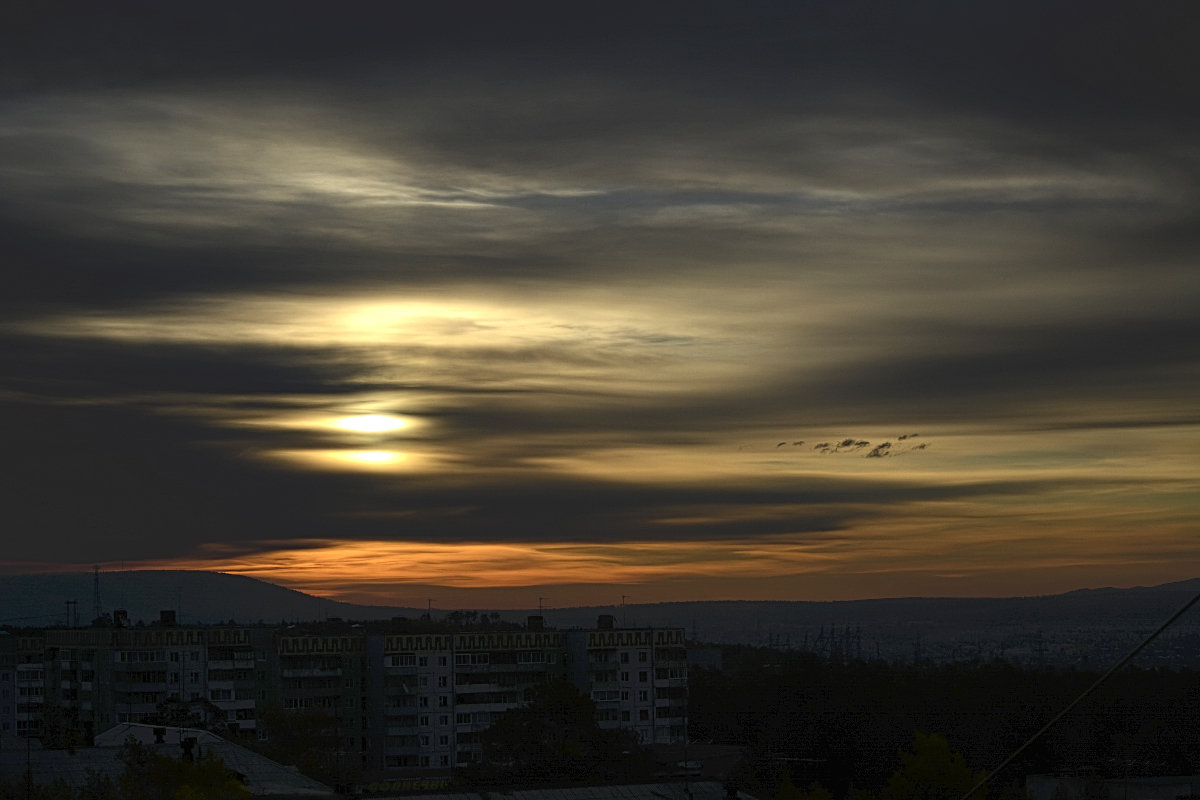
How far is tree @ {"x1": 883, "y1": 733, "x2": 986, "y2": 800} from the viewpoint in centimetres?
7581

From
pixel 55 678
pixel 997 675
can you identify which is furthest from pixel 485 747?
pixel 55 678

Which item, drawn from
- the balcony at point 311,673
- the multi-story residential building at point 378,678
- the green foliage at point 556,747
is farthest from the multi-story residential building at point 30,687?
the green foliage at point 556,747

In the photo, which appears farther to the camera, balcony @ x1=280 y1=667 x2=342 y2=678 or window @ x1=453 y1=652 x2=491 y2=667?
window @ x1=453 y1=652 x2=491 y2=667

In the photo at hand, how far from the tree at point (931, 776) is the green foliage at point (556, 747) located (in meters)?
12.5

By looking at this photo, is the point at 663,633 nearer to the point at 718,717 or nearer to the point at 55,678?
the point at 718,717

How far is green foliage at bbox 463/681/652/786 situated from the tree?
1250cm

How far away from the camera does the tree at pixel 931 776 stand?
75812 millimetres

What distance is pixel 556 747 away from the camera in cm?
8519

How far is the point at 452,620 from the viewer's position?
568 ft

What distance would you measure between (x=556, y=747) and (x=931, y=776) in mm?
20130

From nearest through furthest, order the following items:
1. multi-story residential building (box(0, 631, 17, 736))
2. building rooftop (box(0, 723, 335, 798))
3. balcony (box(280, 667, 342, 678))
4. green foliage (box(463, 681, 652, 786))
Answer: building rooftop (box(0, 723, 335, 798)) → green foliage (box(463, 681, 652, 786)) → balcony (box(280, 667, 342, 678)) → multi-story residential building (box(0, 631, 17, 736))

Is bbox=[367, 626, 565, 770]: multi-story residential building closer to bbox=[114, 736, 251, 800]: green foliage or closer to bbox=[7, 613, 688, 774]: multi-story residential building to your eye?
bbox=[7, 613, 688, 774]: multi-story residential building

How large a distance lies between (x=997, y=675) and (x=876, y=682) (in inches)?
362

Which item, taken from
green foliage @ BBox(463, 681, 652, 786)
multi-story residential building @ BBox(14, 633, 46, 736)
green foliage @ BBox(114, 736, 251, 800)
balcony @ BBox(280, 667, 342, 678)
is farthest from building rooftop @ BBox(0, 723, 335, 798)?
multi-story residential building @ BBox(14, 633, 46, 736)
